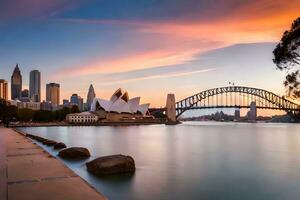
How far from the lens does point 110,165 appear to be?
1823 cm

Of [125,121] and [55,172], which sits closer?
[55,172]

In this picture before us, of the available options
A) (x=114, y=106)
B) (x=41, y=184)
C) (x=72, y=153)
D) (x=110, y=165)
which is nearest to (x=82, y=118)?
(x=114, y=106)

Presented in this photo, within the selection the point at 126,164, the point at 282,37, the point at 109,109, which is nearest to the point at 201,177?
the point at 126,164

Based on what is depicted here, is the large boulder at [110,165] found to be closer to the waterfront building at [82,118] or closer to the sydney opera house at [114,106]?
the waterfront building at [82,118]

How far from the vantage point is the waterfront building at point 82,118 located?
180125 mm

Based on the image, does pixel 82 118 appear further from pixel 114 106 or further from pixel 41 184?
pixel 41 184

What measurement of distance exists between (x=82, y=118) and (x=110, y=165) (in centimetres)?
16974

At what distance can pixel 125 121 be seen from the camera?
629 ft

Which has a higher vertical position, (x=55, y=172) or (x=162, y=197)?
(x=55, y=172)

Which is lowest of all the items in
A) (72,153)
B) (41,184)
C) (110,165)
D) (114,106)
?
(72,153)

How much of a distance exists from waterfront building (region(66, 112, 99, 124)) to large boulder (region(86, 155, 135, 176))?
160110 mm

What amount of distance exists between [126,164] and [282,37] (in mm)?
10550

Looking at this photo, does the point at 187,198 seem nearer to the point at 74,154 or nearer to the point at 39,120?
the point at 74,154

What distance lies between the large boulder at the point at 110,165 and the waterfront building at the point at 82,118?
16011 centimetres
